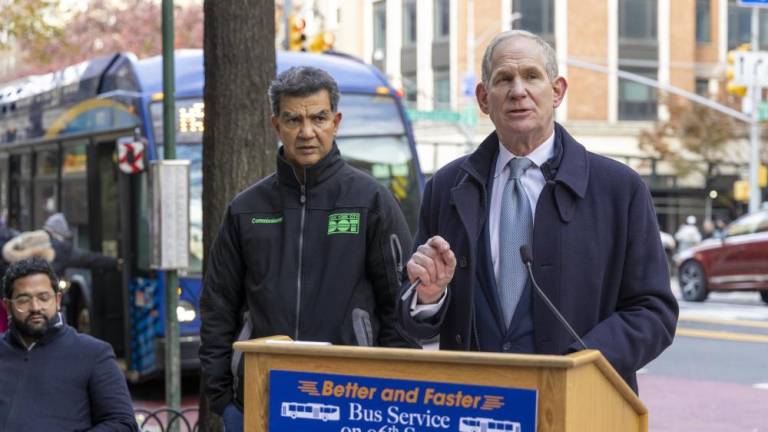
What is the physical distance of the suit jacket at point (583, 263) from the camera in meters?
3.47

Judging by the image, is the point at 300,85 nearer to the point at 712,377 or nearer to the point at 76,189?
the point at 76,189

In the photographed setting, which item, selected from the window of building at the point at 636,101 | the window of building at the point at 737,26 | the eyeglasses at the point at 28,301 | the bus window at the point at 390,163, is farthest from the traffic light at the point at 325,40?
the window of building at the point at 737,26

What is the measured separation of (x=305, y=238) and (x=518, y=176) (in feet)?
3.36

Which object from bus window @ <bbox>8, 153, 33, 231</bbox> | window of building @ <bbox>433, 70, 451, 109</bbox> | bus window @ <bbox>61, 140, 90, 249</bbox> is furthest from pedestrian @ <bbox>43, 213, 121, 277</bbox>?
window of building @ <bbox>433, 70, 451, 109</bbox>

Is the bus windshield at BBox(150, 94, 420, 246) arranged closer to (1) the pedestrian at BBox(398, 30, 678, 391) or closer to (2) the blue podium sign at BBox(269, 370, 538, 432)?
(1) the pedestrian at BBox(398, 30, 678, 391)

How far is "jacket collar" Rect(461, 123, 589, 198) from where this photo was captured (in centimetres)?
354

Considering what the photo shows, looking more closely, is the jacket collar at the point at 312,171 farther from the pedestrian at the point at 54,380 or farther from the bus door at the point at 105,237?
the bus door at the point at 105,237

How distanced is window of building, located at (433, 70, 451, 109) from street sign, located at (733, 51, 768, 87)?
19190 mm

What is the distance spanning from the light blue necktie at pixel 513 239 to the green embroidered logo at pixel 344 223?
3.03ft

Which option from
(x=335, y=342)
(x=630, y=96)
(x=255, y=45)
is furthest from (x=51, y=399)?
(x=630, y=96)

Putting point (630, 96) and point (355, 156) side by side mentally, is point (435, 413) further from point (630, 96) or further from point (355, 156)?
point (630, 96)

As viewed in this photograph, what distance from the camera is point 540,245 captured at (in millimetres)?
3502

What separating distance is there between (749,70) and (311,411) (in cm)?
2850

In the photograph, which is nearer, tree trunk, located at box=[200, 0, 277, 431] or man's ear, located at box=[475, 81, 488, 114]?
man's ear, located at box=[475, 81, 488, 114]
